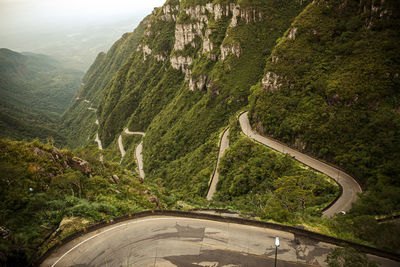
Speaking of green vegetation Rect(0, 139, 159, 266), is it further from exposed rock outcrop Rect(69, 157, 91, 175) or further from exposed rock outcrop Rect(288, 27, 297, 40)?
exposed rock outcrop Rect(288, 27, 297, 40)

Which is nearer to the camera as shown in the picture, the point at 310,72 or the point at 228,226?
the point at 228,226

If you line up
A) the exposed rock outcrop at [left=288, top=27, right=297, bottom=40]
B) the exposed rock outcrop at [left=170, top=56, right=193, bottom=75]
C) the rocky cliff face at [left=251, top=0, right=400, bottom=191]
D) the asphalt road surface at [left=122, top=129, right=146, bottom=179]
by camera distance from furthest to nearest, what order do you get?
the exposed rock outcrop at [left=170, top=56, right=193, bottom=75], the asphalt road surface at [left=122, top=129, right=146, bottom=179], the exposed rock outcrop at [left=288, top=27, right=297, bottom=40], the rocky cliff face at [left=251, top=0, right=400, bottom=191]

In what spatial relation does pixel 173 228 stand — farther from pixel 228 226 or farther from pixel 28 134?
pixel 28 134

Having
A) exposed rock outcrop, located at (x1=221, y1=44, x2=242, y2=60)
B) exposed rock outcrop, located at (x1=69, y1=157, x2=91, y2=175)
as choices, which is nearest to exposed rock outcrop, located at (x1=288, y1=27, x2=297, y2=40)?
exposed rock outcrop, located at (x1=221, y1=44, x2=242, y2=60)

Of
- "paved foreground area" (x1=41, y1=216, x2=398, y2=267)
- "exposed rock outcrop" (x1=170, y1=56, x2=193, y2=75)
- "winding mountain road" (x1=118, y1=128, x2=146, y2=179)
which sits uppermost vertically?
"exposed rock outcrop" (x1=170, y1=56, x2=193, y2=75)

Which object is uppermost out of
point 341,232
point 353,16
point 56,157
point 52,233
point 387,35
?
point 353,16

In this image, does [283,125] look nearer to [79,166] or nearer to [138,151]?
[79,166]

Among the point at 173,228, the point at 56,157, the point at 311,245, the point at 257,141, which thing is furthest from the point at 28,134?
the point at 311,245

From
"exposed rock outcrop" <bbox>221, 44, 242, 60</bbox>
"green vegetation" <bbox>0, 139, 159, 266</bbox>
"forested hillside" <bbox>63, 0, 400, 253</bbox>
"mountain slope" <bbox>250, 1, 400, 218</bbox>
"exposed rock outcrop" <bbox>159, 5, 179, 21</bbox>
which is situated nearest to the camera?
"green vegetation" <bbox>0, 139, 159, 266</bbox>
